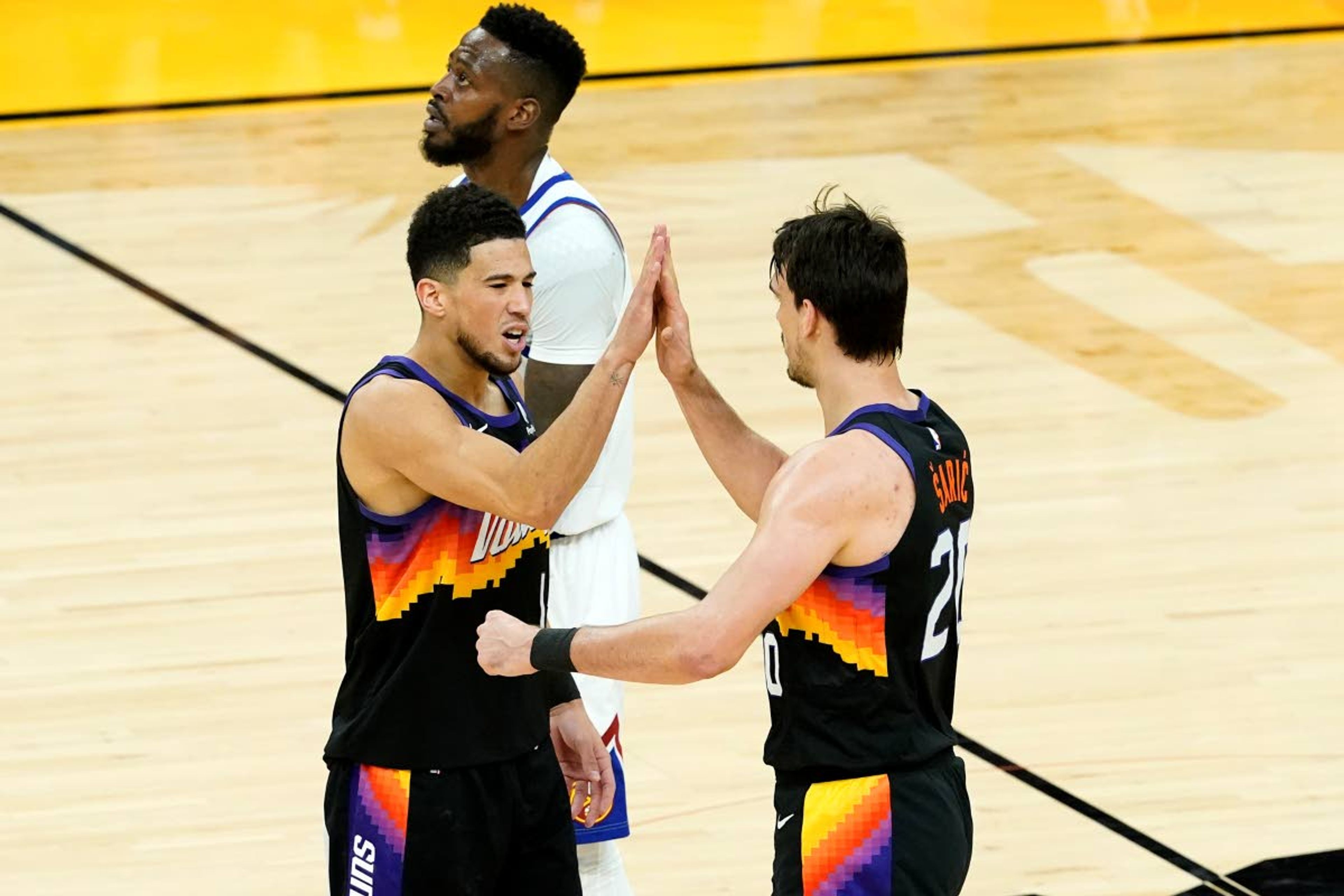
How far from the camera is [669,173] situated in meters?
10.4

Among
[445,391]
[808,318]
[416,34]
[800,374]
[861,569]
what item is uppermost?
[808,318]

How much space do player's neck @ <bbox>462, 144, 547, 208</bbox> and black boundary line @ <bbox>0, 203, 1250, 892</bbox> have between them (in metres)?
1.05

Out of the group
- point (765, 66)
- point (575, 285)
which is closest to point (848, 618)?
point (575, 285)

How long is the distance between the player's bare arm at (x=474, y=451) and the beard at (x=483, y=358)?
0.38 feet

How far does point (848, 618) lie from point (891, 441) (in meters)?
Answer: 0.30

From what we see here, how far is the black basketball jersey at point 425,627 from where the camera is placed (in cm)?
389

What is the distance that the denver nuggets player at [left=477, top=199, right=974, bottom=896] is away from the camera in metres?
3.57

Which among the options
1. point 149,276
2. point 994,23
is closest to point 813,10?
point 994,23

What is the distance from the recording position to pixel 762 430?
7.89 meters

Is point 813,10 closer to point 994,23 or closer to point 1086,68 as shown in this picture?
point 994,23

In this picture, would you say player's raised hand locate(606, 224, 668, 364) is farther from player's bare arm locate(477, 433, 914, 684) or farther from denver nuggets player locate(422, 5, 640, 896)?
denver nuggets player locate(422, 5, 640, 896)

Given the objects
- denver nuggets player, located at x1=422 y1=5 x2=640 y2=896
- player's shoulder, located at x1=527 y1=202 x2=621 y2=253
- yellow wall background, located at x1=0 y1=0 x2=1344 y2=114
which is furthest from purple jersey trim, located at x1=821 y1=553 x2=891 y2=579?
yellow wall background, located at x1=0 y1=0 x2=1344 y2=114

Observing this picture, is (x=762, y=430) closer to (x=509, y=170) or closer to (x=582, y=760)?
(x=509, y=170)

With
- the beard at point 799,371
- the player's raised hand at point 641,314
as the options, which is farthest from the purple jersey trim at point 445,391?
the beard at point 799,371
